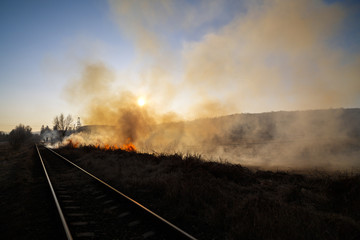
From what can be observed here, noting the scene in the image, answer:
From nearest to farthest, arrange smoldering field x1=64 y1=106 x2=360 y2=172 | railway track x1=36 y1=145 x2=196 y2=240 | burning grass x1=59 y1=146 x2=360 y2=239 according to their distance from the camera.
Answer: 1. railway track x1=36 y1=145 x2=196 y2=240
2. burning grass x1=59 y1=146 x2=360 y2=239
3. smoldering field x1=64 y1=106 x2=360 y2=172

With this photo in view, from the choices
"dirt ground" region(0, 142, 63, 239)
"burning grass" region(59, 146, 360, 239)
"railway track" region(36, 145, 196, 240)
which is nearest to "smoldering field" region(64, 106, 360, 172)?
"burning grass" region(59, 146, 360, 239)

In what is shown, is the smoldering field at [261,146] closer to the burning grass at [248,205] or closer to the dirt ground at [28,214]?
the burning grass at [248,205]

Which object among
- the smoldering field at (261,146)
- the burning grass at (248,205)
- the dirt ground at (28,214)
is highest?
the smoldering field at (261,146)

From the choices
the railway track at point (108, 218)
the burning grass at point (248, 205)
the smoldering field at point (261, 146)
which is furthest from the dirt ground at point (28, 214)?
the smoldering field at point (261, 146)

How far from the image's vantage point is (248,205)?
16.1ft

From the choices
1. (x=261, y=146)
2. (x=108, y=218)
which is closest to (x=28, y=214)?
(x=108, y=218)

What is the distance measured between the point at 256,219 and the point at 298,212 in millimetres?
1286

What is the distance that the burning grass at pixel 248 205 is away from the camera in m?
3.82

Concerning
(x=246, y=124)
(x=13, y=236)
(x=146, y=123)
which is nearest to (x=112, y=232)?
(x=13, y=236)

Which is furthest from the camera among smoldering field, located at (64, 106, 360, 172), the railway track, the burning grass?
smoldering field, located at (64, 106, 360, 172)

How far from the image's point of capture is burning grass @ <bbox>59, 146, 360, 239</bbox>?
382cm

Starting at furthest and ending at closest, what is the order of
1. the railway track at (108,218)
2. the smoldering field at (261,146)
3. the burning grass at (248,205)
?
the smoldering field at (261,146) < the burning grass at (248,205) < the railway track at (108,218)

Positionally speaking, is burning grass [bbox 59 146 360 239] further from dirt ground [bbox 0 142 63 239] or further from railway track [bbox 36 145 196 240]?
dirt ground [bbox 0 142 63 239]

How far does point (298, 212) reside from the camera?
4605 mm
